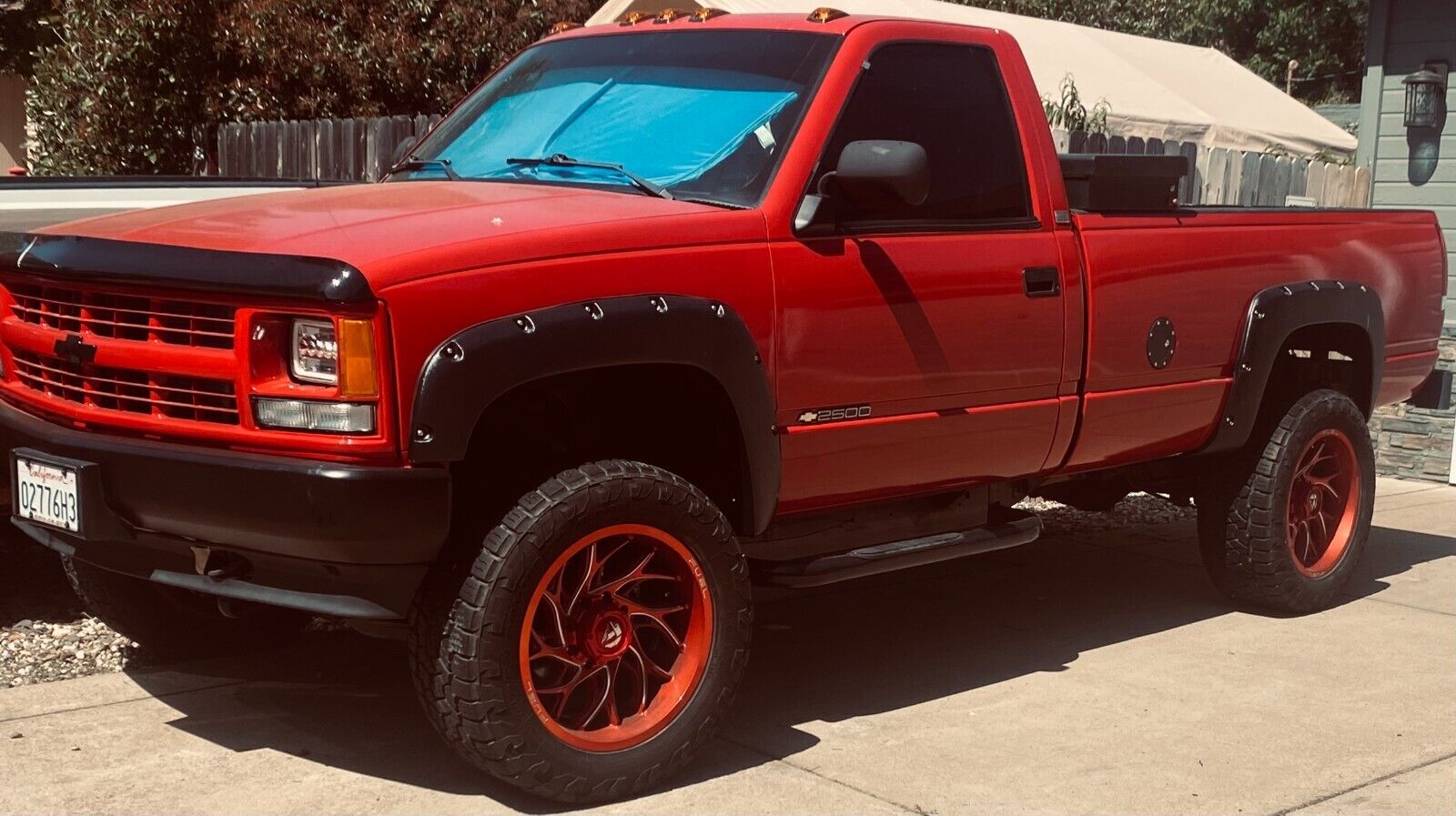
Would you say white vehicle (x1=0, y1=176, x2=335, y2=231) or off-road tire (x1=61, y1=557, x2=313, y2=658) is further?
white vehicle (x1=0, y1=176, x2=335, y2=231)

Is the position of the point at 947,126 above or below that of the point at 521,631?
above

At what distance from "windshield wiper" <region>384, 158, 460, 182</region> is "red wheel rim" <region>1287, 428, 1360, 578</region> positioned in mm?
3490

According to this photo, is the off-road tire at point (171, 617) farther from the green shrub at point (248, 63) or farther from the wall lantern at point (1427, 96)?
the green shrub at point (248, 63)

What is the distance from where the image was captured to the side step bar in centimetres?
501

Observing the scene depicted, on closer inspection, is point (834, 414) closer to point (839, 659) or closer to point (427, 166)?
point (839, 659)

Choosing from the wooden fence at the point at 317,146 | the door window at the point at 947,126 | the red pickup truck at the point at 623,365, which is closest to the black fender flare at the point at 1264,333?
the red pickup truck at the point at 623,365

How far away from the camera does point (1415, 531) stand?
29.0 ft

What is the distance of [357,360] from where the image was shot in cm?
402

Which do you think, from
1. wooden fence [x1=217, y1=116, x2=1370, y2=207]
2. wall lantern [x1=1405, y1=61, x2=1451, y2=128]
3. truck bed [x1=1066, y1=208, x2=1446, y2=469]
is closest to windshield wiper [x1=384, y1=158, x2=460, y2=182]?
truck bed [x1=1066, y1=208, x2=1446, y2=469]

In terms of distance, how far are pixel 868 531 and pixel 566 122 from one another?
5.14ft

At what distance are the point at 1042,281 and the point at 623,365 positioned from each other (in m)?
1.64

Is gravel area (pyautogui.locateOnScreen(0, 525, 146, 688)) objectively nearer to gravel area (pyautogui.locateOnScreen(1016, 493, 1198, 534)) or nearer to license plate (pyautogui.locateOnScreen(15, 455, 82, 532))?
license plate (pyautogui.locateOnScreen(15, 455, 82, 532))

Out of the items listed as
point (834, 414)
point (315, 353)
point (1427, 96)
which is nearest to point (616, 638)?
point (834, 414)

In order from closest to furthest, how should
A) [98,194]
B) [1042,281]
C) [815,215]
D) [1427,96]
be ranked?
[815,215] → [1042,281] → [98,194] → [1427,96]
